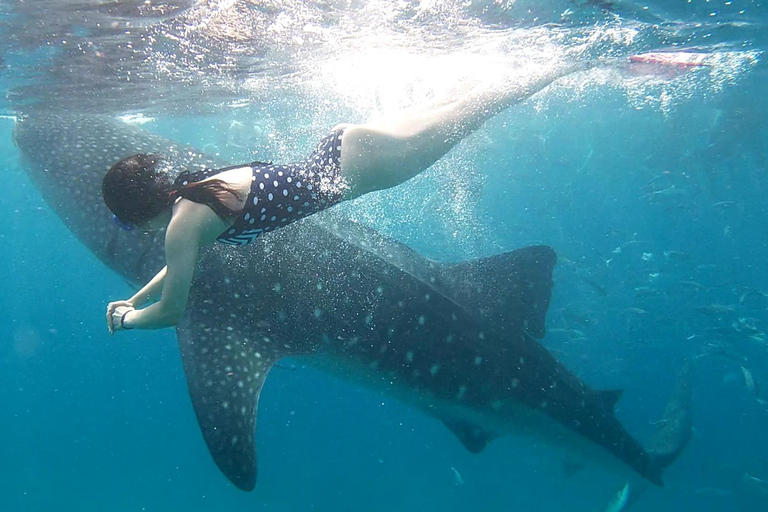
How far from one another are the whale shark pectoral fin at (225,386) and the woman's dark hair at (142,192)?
1.70 meters

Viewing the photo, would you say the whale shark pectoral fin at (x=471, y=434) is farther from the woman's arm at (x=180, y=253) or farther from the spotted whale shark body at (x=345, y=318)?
the woman's arm at (x=180, y=253)

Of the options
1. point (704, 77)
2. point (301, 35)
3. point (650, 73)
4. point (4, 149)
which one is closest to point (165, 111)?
point (301, 35)

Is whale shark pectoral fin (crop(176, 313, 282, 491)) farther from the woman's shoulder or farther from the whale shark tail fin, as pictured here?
the whale shark tail fin

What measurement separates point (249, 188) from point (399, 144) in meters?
1.33

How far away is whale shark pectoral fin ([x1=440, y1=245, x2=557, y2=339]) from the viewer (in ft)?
19.2

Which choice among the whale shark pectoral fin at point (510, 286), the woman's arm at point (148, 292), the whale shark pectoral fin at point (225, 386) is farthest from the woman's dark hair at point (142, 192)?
the whale shark pectoral fin at point (510, 286)

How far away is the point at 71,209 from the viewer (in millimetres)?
5797

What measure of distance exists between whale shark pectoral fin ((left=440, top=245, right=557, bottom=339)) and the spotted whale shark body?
0.05 ft

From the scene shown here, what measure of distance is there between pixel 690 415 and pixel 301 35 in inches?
447

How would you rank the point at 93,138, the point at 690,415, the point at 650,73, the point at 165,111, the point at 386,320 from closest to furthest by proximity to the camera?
the point at 386,320 < the point at 93,138 < the point at 690,415 < the point at 650,73 < the point at 165,111

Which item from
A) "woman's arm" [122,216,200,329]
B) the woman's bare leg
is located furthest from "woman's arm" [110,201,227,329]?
the woman's bare leg

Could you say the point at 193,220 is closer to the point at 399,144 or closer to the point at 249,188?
the point at 249,188

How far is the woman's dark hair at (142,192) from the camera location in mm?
2918

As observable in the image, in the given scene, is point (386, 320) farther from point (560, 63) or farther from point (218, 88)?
point (218, 88)
